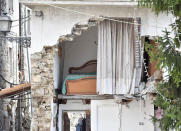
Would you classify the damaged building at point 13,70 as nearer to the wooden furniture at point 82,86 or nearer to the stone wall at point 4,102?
the stone wall at point 4,102

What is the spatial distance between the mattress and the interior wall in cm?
139

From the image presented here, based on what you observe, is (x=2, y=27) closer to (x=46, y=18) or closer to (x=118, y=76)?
(x=46, y=18)

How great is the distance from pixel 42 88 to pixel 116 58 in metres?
2.17

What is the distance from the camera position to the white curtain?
14.5 metres

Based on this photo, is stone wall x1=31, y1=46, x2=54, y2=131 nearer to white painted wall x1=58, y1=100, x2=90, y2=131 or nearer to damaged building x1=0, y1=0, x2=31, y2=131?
white painted wall x1=58, y1=100, x2=90, y2=131

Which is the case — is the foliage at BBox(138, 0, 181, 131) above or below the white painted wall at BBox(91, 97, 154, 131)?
above

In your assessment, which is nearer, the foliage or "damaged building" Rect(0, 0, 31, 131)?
the foliage

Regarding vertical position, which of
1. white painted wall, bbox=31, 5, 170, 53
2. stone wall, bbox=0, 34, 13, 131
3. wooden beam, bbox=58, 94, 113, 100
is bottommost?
stone wall, bbox=0, 34, 13, 131

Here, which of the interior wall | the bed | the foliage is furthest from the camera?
the interior wall

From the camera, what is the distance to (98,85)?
1466 centimetres

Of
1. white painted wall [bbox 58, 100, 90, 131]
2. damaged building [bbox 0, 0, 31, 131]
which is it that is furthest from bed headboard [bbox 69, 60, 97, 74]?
damaged building [bbox 0, 0, 31, 131]

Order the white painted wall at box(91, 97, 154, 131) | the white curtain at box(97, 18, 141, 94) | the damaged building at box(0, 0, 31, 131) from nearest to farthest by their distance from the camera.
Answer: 1. the white curtain at box(97, 18, 141, 94)
2. the white painted wall at box(91, 97, 154, 131)
3. the damaged building at box(0, 0, 31, 131)

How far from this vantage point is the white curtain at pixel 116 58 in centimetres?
1445

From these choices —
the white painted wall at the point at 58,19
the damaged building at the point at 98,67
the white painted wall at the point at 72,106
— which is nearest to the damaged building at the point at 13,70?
the white painted wall at the point at 72,106
